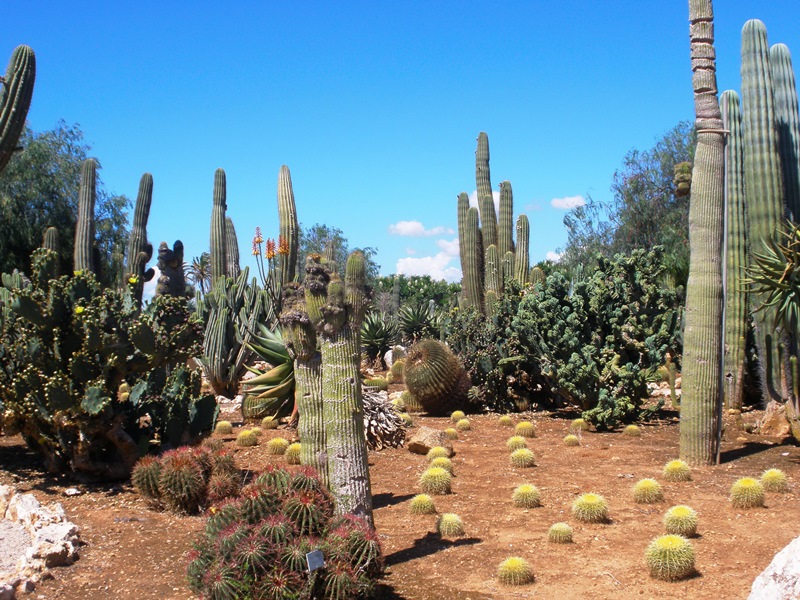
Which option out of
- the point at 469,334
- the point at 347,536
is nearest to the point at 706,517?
the point at 347,536

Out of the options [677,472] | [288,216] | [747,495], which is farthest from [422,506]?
[288,216]

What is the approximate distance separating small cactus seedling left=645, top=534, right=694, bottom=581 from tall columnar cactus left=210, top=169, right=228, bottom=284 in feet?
55.9

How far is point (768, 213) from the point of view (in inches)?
447

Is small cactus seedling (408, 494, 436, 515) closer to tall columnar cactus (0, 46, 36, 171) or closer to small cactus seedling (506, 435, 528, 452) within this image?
small cactus seedling (506, 435, 528, 452)

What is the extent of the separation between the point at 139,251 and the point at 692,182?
17.0 meters

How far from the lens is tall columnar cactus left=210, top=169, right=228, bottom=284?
70.7 feet

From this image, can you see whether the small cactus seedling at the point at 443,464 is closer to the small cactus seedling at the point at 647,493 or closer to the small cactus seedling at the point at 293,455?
the small cactus seedling at the point at 293,455

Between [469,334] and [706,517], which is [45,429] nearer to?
[706,517]

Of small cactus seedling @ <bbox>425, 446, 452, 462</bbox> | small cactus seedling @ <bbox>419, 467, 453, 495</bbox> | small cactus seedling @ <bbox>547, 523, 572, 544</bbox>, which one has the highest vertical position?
small cactus seedling @ <bbox>425, 446, 452, 462</bbox>


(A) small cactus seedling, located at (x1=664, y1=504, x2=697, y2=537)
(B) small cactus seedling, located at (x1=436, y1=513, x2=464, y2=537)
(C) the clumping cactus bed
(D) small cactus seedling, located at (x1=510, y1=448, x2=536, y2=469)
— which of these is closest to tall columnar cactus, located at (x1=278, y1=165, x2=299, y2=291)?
(C) the clumping cactus bed

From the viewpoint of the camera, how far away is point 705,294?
8.76 metres

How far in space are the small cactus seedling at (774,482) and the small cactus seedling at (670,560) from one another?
8.26ft

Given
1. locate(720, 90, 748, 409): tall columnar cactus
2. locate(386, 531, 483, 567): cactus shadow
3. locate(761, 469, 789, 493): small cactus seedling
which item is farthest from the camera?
locate(720, 90, 748, 409): tall columnar cactus

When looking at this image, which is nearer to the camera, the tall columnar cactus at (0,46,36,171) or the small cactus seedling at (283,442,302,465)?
the small cactus seedling at (283,442,302,465)
